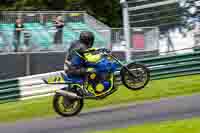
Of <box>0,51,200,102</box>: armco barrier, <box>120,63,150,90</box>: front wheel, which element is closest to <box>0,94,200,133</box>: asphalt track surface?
<box>120,63,150,90</box>: front wheel

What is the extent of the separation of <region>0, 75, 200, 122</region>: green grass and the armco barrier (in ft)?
3.97

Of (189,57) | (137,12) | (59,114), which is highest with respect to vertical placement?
(137,12)

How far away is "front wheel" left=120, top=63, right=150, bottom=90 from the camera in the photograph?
13.0m

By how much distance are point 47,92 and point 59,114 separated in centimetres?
454

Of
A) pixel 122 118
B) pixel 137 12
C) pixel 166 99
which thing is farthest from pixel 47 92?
pixel 122 118

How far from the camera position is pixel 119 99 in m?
13.7

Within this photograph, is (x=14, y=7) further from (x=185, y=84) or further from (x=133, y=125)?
(x=133, y=125)

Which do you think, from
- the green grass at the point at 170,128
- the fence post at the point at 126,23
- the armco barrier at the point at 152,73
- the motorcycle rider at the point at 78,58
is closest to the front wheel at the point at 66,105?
the motorcycle rider at the point at 78,58

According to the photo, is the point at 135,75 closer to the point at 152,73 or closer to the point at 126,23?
the point at 152,73

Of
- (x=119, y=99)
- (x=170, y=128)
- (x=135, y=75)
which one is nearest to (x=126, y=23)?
(x=119, y=99)

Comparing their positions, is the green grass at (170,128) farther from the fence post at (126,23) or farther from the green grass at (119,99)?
the fence post at (126,23)

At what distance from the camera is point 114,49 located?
23.7 meters

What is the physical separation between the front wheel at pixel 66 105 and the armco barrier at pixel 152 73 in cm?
388

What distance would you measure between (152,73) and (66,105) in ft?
15.1
